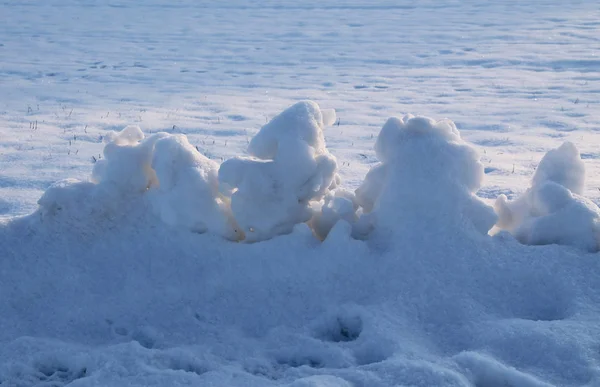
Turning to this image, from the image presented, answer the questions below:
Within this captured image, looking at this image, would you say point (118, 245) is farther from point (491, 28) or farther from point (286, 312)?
point (491, 28)

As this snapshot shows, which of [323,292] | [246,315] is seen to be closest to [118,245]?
[246,315]

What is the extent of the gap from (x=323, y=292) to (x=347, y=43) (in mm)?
11676

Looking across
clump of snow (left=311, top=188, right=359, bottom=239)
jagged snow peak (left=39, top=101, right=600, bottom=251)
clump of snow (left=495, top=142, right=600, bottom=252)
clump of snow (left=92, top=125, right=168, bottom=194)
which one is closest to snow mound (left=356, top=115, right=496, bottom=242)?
jagged snow peak (left=39, top=101, right=600, bottom=251)

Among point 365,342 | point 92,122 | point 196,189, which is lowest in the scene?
point 92,122

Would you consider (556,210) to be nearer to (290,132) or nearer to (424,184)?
(424,184)

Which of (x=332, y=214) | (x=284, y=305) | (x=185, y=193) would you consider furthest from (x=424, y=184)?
(x=185, y=193)

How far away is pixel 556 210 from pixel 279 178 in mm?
1492

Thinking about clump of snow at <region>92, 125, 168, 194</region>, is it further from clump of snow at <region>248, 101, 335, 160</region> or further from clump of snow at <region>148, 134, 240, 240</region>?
clump of snow at <region>248, 101, 335, 160</region>

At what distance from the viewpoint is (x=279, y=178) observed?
146 inches

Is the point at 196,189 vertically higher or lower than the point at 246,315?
higher

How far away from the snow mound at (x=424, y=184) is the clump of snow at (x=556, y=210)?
287 millimetres

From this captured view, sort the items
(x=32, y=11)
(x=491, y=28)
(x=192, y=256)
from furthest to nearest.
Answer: (x=32, y=11)
(x=491, y=28)
(x=192, y=256)

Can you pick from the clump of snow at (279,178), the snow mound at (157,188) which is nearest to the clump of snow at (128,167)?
the snow mound at (157,188)

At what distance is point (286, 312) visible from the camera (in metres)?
3.41
